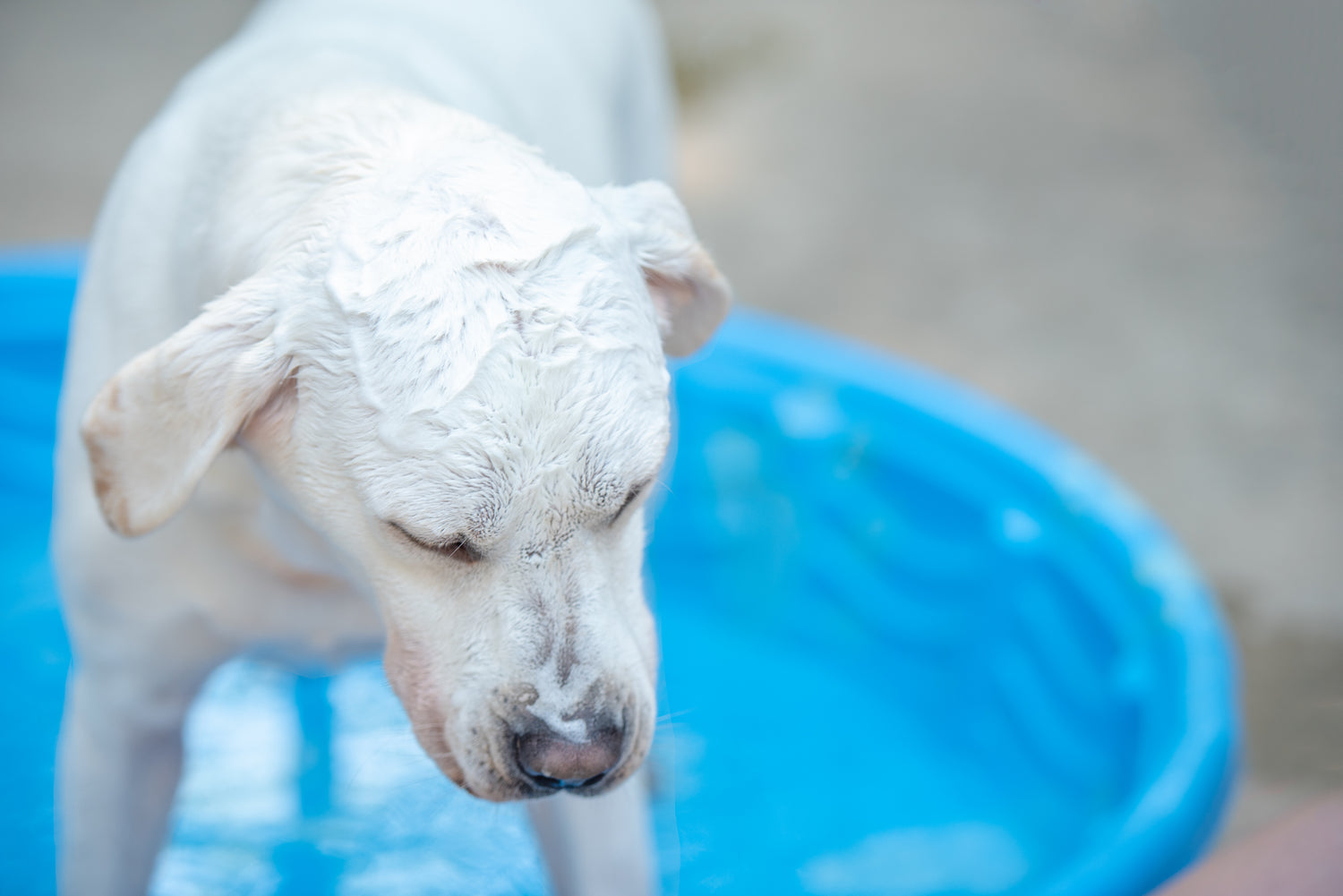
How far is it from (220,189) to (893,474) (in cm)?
194

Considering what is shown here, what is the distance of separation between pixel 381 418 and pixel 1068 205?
4104 mm

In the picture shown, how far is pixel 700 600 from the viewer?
3107 millimetres

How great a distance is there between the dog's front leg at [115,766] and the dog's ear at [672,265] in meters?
0.74

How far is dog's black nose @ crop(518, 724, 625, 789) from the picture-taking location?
110 cm

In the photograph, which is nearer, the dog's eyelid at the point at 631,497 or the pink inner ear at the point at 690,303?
the dog's eyelid at the point at 631,497

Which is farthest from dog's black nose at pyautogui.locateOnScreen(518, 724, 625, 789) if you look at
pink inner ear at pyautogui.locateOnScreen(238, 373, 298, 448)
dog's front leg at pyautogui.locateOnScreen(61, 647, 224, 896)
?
dog's front leg at pyautogui.locateOnScreen(61, 647, 224, 896)

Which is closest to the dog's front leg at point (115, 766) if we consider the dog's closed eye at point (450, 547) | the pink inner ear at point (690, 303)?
the dog's closed eye at point (450, 547)

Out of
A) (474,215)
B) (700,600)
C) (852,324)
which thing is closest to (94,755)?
(474,215)

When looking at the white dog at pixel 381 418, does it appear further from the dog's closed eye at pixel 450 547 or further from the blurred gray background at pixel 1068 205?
the blurred gray background at pixel 1068 205

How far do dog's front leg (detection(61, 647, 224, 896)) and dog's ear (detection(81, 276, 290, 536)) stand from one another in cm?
47

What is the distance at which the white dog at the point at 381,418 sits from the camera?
101cm

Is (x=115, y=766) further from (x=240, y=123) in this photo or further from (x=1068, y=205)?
(x=1068, y=205)

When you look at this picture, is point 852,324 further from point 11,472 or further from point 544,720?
point 544,720

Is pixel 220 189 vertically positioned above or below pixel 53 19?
above
